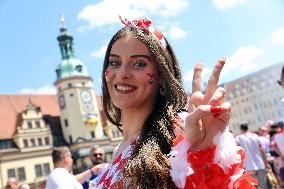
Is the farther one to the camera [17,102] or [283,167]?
[17,102]

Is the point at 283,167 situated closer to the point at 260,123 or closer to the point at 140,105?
the point at 140,105

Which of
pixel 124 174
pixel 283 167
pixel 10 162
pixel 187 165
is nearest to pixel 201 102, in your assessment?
pixel 187 165

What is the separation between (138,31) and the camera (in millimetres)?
1719

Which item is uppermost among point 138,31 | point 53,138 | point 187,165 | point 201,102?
point 53,138

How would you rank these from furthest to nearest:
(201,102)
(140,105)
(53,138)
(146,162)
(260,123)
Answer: (260,123) < (53,138) < (140,105) < (146,162) < (201,102)

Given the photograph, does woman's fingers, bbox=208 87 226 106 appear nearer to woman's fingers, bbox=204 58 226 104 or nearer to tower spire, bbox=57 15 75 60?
woman's fingers, bbox=204 58 226 104

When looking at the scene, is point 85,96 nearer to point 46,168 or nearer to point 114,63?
point 46,168

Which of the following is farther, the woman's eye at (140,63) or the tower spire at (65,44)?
the tower spire at (65,44)

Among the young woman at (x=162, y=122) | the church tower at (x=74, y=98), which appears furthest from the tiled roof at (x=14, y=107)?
the young woman at (x=162, y=122)

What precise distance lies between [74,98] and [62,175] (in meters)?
50.2

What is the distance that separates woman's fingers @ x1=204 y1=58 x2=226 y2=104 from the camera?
1.22m

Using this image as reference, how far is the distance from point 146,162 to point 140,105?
0.38 metres

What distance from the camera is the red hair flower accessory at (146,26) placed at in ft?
5.61

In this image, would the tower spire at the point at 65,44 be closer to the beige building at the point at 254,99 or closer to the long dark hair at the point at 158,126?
the beige building at the point at 254,99
